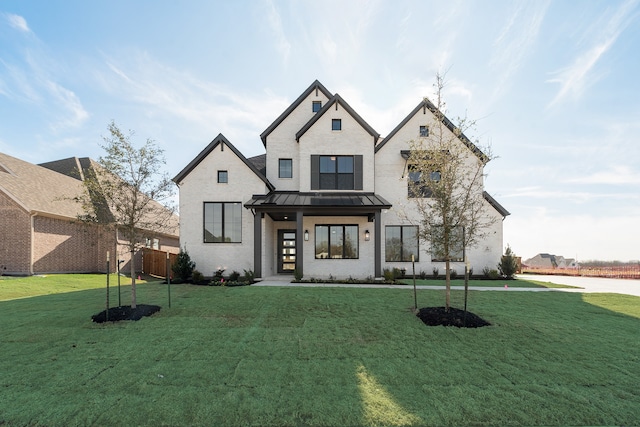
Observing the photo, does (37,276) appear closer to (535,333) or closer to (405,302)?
(405,302)

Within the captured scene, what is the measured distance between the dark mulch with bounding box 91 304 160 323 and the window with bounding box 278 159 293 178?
9.91m

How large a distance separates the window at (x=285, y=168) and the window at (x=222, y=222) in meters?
3.07

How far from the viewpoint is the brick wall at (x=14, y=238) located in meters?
15.4

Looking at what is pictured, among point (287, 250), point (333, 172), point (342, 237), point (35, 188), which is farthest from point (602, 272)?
point (35, 188)

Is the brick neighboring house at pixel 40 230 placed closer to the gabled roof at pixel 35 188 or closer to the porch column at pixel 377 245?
the gabled roof at pixel 35 188

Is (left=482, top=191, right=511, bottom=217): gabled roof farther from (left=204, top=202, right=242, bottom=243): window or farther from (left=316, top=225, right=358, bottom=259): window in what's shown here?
(left=204, top=202, right=242, bottom=243): window

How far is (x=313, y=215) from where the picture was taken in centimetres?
1472

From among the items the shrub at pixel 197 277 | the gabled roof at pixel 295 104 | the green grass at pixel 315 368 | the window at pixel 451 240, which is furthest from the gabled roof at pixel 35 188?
the window at pixel 451 240

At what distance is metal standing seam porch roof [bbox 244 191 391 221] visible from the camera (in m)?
13.4

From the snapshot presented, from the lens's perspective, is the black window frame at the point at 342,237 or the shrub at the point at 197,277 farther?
the black window frame at the point at 342,237

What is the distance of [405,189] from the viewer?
1589cm

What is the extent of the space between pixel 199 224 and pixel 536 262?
49922mm

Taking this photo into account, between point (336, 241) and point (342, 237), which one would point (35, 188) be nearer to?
point (336, 241)

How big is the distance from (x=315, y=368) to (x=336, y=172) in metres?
12.1
